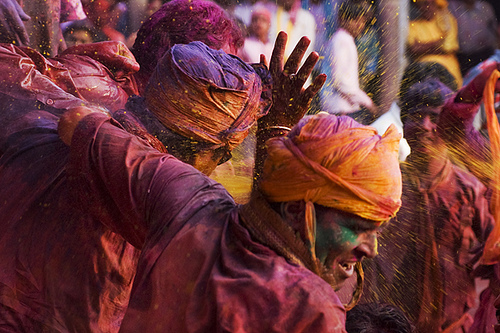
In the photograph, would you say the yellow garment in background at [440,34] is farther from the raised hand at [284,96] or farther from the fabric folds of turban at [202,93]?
the fabric folds of turban at [202,93]

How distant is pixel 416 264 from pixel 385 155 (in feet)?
11.2

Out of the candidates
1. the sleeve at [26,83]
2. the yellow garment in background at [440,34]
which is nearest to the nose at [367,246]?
the sleeve at [26,83]

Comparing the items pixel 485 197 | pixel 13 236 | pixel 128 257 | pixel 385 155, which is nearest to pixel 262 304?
pixel 385 155

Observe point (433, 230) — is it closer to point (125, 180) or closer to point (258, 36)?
point (258, 36)

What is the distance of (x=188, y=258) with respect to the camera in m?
1.74

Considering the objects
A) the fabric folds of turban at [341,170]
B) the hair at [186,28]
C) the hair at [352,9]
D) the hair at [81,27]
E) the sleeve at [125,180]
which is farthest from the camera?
the hair at [352,9]

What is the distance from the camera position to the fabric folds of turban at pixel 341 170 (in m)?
1.68

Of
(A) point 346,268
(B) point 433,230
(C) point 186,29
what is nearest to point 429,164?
(B) point 433,230

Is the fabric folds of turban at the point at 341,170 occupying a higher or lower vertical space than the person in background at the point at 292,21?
higher

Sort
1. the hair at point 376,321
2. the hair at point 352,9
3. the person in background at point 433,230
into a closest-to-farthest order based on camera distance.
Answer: the hair at point 376,321
the person in background at point 433,230
the hair at point 352,9

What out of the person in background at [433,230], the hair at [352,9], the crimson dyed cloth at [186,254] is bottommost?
the person in background at [433,230]

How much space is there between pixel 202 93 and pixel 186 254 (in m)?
1.13

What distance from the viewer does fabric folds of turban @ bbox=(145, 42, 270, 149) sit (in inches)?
104

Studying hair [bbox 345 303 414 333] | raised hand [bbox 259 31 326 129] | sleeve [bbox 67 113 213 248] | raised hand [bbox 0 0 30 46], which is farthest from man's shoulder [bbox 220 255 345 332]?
raised hand [bbox 0 0 30 46]
